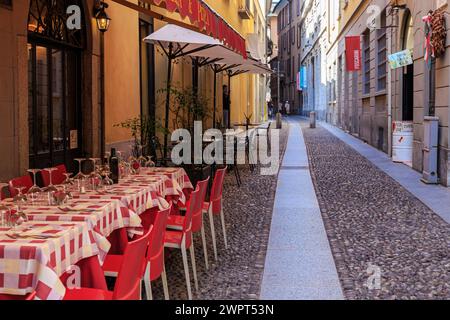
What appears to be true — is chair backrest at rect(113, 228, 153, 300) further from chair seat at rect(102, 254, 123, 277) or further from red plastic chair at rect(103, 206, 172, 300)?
chair seat at rect(102, 254, 123, 277)

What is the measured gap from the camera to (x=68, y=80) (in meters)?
8.70

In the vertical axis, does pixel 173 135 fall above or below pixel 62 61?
below

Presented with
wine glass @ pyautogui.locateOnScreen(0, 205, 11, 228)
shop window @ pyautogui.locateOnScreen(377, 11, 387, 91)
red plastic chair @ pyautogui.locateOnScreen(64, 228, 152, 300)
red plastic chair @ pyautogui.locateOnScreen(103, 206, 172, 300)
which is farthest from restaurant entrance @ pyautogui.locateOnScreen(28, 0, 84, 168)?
shop window @ pyautogui.locateOnScreen(377, 11, 387, 91)

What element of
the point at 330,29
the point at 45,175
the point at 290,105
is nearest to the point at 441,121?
the point at 45,175

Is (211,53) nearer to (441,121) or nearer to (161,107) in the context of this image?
(161,107)

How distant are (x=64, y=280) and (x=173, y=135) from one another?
21.6 feet

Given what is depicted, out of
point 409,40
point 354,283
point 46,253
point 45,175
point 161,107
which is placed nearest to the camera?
point 46,253

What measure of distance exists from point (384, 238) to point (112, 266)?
3539 mm

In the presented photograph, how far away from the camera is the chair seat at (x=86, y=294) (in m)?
3.39

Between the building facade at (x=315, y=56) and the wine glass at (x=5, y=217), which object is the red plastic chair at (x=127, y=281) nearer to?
the wine glass at (x=5, y=217)

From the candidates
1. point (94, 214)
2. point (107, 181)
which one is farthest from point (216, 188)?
point (94, 214)

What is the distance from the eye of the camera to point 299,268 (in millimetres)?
5531

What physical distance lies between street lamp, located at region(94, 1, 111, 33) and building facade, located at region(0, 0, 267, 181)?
0.07 metres

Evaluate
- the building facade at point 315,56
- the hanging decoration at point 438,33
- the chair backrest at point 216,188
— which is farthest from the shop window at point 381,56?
the building facade at point 315,56
